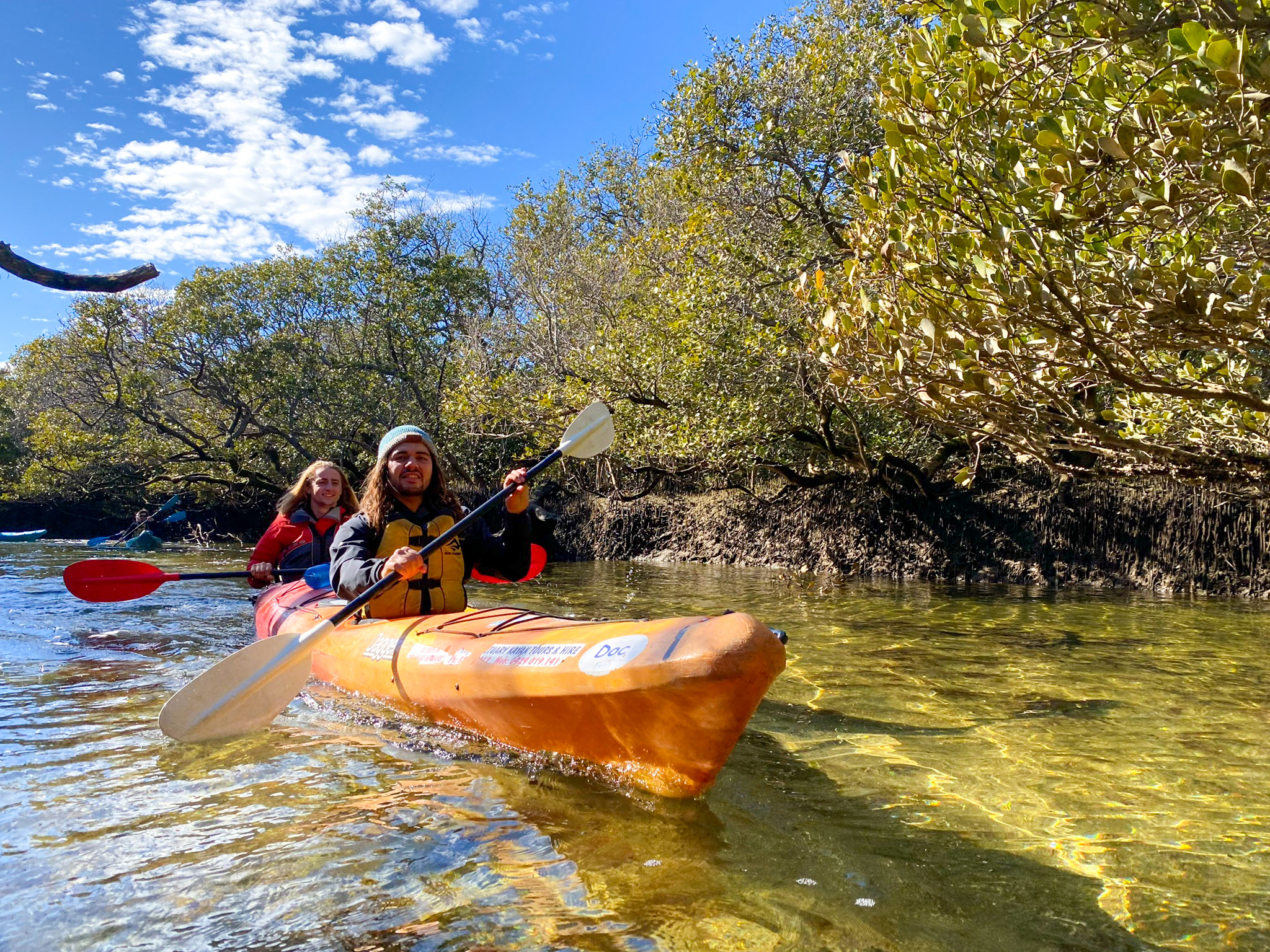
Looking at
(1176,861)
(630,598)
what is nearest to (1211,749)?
(1176,861)

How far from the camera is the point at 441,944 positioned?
6.57ft

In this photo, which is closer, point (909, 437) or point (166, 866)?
point (166, 866)

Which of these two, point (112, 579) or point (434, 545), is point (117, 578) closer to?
point (112, 579)

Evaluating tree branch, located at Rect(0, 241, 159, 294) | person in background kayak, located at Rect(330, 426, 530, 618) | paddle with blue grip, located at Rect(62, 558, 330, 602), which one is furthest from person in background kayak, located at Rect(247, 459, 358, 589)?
tree branch, located at Rect(0, 241, 159, 294)

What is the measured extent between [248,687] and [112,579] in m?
3.47

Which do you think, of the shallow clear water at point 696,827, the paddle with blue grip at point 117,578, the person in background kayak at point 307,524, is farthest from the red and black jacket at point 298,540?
the shallow clear water at point 696,827

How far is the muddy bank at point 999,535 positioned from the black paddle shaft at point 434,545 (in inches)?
311

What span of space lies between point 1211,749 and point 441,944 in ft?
10.3

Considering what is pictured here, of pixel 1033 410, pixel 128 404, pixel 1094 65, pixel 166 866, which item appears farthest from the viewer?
pixel 128 404

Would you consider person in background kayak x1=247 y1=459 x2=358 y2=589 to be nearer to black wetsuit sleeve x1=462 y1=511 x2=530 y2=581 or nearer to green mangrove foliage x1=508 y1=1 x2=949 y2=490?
black wetsuit sleeve x1=462 y1=511 x2=530 y2=581

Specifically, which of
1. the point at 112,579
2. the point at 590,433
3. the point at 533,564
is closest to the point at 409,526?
the point at 533,564

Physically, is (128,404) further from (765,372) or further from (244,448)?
(765,372)

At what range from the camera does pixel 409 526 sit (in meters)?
4.52

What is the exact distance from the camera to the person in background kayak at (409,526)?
4488mm
